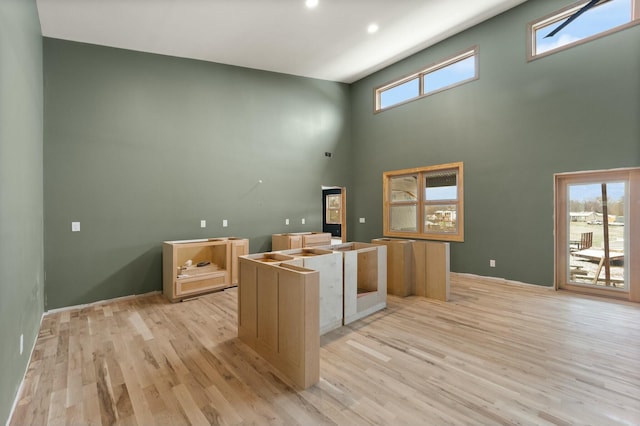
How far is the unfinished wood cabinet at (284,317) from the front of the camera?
2.22 meters

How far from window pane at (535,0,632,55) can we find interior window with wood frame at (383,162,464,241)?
7.63 ft

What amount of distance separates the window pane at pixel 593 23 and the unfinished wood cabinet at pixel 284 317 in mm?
5357

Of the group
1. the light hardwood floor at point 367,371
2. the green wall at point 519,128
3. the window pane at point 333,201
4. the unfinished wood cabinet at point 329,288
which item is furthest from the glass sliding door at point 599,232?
the window pane at point 333,201

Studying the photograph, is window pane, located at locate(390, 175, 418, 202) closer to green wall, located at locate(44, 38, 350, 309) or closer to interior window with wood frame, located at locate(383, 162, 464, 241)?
interior window with wood frame, located at locate(383, 162, 464, 241)

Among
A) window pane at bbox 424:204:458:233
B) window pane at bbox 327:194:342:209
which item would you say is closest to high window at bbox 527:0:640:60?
window pane at bbox 424:204:458:233

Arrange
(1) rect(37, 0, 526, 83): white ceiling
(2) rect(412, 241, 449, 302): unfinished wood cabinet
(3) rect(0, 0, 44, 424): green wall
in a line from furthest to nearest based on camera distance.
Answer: (2) rect(412, 241, 449, 302): unfinished wood cabinet, (1) rect(37, 0, 526, 83): white ceiling, (3) rect(0, 0, 44, 424): green wall

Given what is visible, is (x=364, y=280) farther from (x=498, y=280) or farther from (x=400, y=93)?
(x=400, y=93)

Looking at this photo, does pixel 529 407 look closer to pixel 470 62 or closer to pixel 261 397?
pixel 261 397

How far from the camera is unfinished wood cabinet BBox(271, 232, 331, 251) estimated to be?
6031 mm

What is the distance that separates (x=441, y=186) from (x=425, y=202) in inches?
18.7

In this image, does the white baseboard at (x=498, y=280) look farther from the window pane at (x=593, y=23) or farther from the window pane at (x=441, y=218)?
the window pane at (x=593, y=23)

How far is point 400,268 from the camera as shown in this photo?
4.53 meters

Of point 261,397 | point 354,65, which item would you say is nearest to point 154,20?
point 354,65

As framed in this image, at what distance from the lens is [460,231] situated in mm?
5820
